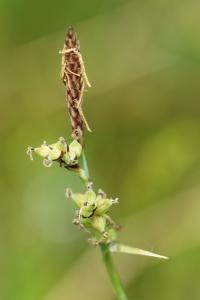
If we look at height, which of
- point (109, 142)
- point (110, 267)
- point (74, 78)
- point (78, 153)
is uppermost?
point (109, 142)

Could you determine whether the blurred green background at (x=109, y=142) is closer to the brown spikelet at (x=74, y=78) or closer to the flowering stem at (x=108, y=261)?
the flowering stem at (x=108, y=261)

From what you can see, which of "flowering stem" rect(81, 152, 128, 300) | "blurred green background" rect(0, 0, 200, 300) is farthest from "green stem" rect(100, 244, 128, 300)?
"blurred green background" rect(0, 0, 200, 300)

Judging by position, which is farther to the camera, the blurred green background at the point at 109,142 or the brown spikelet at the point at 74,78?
the blurred green background at the point at 109,142

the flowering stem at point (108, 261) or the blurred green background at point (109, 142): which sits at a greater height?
the blurred green background at point (109, 142)

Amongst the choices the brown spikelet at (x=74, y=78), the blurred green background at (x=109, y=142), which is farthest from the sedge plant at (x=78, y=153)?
the blurred green background at (x=109, y=142)

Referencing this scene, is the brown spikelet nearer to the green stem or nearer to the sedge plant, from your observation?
the sedge plant

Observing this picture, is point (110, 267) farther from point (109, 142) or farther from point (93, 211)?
point (109, 142)

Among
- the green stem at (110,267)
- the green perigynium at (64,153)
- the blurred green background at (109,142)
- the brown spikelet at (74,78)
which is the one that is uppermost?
the blurred green background at (109,142)

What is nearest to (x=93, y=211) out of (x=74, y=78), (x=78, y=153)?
(x=78, y=153)
